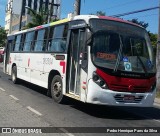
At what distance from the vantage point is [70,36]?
1239 cm

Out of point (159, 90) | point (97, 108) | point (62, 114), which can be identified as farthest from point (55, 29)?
point (159, 90)

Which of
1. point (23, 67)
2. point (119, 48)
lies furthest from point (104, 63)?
point (23, 67)

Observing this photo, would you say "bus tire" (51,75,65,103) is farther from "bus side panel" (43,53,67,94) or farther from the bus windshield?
the bus windshield

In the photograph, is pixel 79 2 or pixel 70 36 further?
pixel 79 2

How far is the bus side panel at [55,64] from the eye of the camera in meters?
12.5

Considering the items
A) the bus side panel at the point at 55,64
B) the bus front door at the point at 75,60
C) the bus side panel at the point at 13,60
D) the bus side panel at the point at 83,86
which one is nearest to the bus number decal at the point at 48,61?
the bus side panel at the point at 55,64

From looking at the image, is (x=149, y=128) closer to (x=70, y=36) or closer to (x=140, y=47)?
(x=140, y=47)

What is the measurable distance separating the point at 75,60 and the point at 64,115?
199cm

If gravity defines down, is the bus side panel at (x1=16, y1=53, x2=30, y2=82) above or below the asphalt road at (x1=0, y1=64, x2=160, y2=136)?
above

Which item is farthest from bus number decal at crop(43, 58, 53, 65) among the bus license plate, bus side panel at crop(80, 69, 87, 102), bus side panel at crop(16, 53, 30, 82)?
the bus license plate

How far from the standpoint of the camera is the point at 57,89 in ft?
43.2

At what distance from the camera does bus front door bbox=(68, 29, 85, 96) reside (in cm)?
Result: 1154

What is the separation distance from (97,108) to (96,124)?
319 centimetres

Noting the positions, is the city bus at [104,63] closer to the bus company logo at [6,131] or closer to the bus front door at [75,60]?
the bus front door at [75,60]
